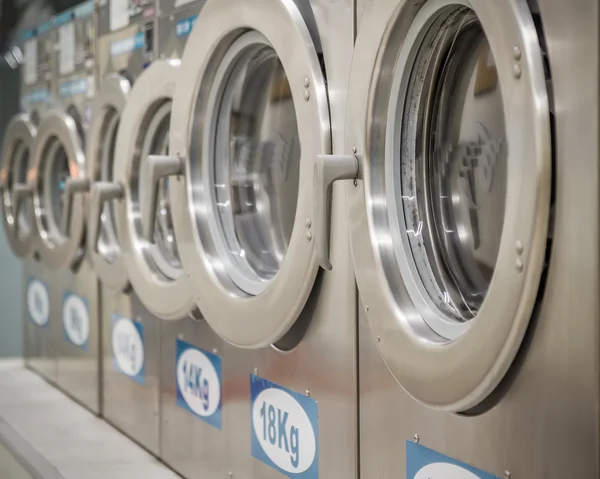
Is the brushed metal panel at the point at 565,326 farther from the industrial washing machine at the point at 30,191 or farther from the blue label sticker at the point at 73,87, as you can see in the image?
the industrial washing machine at the point at 30,191

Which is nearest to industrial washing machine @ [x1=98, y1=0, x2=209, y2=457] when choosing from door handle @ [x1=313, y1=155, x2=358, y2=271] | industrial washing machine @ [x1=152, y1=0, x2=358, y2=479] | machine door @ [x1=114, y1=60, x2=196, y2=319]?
machine door @ [x1=114, y1=60, x2=196, y2=319]

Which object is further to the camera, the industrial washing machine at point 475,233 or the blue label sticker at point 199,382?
the blue label sticker at point 199,382

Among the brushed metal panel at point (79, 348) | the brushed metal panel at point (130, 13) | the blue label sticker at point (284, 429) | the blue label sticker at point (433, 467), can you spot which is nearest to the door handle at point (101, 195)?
the brushed metal panel at point (79, 348)

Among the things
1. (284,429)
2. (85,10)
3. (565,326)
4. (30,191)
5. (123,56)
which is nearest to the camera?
(565,326)

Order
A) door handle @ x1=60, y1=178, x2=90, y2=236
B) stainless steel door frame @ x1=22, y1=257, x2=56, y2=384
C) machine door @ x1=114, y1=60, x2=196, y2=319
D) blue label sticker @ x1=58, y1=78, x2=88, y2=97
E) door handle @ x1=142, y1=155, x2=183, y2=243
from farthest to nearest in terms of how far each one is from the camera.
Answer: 1. stainless steel door frame @ x1=22, y1=257, x2=56, y2=384
2. blue label sticker @ x1=58, y1=78, x2=88, y2=97
3. door handle @ x1=60, y1=178, x2=90, y2=236
4. machine door @ x1=114, y1=60, x2=196, y2=319
5. door handle @ x1=142, y1=155, x2=183, y2=243

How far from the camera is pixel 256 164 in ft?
5.97

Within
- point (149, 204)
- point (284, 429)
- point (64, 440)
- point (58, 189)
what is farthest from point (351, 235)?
point (58, 189)

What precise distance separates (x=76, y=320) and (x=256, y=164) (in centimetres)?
124

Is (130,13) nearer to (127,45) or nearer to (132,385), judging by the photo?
(127,45)

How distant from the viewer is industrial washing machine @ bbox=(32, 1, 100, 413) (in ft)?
8.54

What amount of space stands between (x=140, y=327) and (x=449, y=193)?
1.23m

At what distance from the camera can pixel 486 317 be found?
40.9 inches

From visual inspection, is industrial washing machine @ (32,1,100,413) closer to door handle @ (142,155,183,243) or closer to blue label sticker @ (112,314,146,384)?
blue label sticker @ (112,314,146,384)

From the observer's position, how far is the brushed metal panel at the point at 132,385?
86.0 inches
